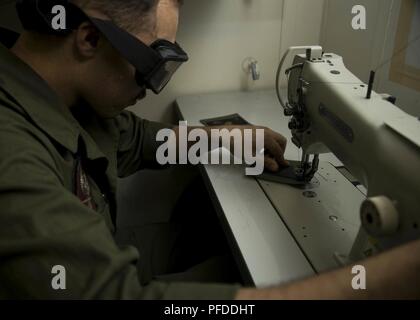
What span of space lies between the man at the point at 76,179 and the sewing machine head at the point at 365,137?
0.10 meters

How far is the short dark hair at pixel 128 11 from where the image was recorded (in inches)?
28.1

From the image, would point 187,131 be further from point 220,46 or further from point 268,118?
point 220,46

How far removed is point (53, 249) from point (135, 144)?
30.2 inches

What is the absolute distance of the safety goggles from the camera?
0.70 m

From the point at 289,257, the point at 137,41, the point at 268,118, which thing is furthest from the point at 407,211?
the point at 268,118

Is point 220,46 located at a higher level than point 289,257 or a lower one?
higher

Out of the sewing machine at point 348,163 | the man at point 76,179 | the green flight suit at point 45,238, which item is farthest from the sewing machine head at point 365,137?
the green flight suit at point 45,238

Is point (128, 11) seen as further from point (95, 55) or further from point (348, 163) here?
point (348, 163)

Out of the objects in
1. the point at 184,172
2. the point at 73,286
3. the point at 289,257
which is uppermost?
the point at 73,286

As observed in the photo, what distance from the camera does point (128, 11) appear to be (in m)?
0.73

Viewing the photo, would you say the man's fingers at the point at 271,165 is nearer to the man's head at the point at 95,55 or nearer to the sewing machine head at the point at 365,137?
the sewing machine head at the point at 365,137

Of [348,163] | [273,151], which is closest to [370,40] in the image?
[273,151]

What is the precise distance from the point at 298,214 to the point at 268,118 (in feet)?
2.32
